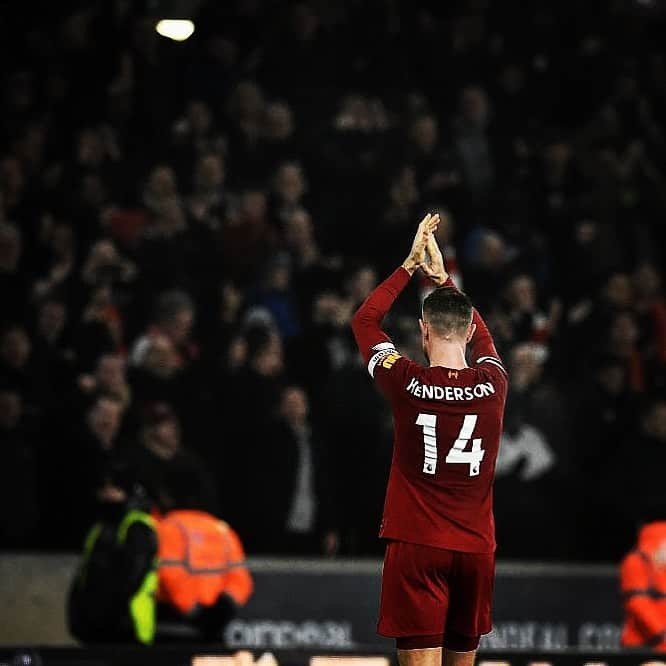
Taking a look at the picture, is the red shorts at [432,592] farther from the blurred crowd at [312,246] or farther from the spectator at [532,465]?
the spectator at [532,465]

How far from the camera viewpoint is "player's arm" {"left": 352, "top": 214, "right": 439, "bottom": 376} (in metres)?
4.79

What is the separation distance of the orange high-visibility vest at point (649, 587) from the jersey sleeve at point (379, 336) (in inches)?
100

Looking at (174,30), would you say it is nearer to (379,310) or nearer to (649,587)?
(649,587)

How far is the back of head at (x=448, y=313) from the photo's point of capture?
4684 millimetres

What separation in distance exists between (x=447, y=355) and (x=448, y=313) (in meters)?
0.14

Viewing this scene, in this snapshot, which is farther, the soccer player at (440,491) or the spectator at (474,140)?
the spectator at (474,140)

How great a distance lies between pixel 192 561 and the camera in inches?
261

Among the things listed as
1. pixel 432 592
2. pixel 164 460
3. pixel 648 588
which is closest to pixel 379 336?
pixel 432 592

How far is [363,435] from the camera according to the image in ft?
30.7

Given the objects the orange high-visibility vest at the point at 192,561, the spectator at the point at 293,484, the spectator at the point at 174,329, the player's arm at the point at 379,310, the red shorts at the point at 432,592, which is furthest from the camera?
the spectator at the point at 174,329

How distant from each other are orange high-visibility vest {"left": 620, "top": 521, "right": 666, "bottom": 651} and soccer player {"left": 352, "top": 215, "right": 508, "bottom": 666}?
7.35 ft

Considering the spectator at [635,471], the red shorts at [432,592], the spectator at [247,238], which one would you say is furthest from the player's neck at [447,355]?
the spectator at [247,238]

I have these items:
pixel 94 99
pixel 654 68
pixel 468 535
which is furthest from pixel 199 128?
pixel 468 535

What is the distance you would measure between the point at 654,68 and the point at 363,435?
3764 mm
